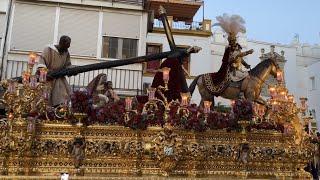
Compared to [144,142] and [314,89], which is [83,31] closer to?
[144,142]

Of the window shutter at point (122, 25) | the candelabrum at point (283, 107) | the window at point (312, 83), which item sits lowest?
the candelabrum at point (283, 107)

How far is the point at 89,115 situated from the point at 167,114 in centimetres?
168

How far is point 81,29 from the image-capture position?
1817 cm

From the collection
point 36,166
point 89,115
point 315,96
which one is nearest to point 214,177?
point 89,115

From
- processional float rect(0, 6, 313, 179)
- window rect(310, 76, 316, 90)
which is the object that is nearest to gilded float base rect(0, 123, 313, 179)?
processional float rect(0, 6, 313, 179)

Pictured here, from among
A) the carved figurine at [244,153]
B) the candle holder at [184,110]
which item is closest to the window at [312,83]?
the carved figurine at [244,153]

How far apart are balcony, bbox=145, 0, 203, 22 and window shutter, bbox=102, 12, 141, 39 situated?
793cm

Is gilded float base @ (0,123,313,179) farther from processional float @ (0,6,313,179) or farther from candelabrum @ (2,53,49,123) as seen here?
candelabrum @ (2,53,49,123)

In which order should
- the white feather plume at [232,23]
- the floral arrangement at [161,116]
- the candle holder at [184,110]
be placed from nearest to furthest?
the floral arrangement at [161,116]
the candle holder at [184,110]
the white feather plume at [232,23]

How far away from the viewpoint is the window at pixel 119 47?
725 inches

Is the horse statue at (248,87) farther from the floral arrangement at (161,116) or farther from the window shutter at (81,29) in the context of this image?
the window shutter at (81,29)

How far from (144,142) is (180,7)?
1973 centimetres

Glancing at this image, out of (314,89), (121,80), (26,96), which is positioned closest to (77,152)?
(26,96)

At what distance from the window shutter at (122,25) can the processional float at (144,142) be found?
9014 mm
